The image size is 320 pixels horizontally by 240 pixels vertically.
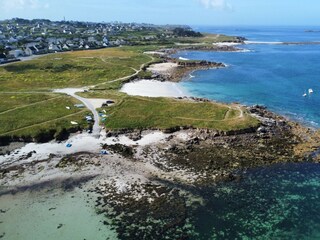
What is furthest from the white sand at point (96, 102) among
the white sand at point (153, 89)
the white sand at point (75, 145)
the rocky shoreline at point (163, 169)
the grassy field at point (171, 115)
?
the rocky shoreline at point (163, 169)

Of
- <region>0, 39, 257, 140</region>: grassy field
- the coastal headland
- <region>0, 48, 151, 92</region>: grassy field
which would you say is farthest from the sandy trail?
<region>0, 48, 151, 92</region>: grassy field

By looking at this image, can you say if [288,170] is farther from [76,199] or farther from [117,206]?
[76,199]

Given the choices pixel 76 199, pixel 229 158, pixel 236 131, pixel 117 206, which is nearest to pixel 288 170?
pixel 229 158

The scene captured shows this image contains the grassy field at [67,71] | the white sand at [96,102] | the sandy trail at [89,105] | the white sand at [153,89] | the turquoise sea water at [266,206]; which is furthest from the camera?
the grassy field at [67,71]

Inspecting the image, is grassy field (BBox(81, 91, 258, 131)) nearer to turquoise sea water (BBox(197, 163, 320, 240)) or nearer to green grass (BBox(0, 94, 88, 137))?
green grass (BBox(0, 94, 88, 137))

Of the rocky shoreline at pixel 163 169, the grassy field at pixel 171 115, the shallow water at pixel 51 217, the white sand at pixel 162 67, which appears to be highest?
the white sand at pixel 162 67

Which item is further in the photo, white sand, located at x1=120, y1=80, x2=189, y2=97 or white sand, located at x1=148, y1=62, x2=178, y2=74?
white sand, located at x1=148, y1=62, x2=178, y2=74

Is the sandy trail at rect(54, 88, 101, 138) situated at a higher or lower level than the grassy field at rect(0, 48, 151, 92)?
lower

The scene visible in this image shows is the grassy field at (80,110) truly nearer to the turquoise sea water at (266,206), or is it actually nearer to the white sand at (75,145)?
the white sand at (75,145)
